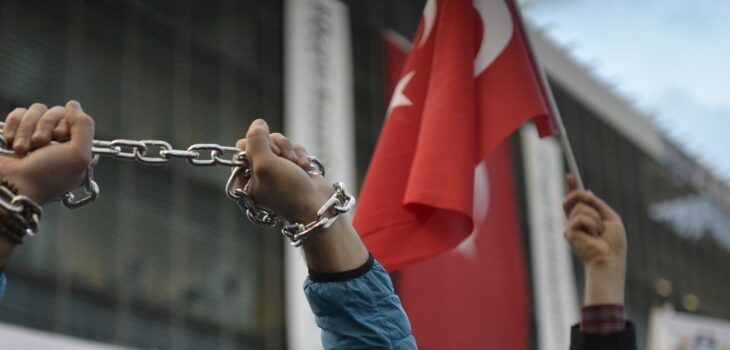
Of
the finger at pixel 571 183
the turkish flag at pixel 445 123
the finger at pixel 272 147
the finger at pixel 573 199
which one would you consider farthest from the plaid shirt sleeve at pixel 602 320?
the finger at pixel 272 147

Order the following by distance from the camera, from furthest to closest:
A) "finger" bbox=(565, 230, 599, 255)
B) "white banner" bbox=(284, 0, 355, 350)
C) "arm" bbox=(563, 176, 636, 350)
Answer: "white banner" bbox=(284, 0, 355, 350)
"finger" bbox=(565, 230, 599, 255)
"arm" bbox=(563, 176, 636, 350)

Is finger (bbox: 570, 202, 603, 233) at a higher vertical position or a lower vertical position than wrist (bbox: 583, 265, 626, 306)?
higher

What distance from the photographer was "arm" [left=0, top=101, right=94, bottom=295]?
1.88m

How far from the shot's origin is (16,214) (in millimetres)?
1833

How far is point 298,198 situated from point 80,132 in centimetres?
33

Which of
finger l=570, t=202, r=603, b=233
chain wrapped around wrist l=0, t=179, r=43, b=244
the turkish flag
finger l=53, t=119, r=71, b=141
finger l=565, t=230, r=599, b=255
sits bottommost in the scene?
chain wrapped around wrist l=0, t=179, r=43, b=244

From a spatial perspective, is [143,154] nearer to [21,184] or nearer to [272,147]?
[272,147]

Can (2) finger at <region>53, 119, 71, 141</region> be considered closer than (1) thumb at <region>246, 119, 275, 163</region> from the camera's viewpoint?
Yes

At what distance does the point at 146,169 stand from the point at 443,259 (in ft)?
26.7

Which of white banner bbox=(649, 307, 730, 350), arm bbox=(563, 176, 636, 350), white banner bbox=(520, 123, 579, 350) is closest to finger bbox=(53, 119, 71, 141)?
arm bbox=(563, 176, 636, 350)

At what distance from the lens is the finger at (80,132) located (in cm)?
192

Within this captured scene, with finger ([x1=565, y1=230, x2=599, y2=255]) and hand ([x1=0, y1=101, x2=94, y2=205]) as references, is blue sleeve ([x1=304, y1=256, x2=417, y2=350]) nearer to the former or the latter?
hand ([x1=0, y1=101, x2=94, y2=205])

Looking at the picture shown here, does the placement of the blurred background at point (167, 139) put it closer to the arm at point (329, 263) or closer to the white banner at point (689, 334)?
the white banner at point (689, 334)

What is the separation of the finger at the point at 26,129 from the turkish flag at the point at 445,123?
2.47 m
